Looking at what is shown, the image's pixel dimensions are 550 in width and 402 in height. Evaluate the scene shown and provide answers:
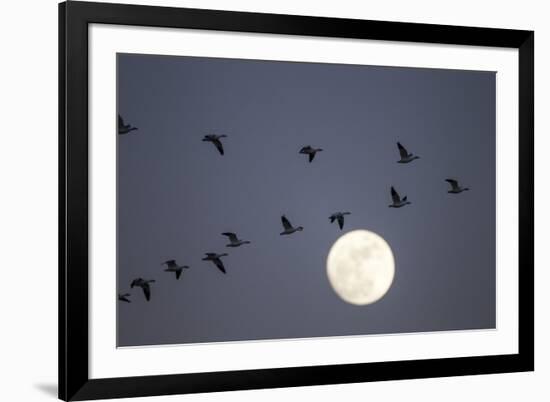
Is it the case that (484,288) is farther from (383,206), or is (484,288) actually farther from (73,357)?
(73,357)

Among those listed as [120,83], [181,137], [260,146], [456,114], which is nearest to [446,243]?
[456,114]

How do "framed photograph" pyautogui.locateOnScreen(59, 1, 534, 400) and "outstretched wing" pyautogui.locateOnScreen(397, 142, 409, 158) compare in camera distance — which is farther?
"outstretched wing" pyautogui.locateOnScreen(397, 142, 409, 158)

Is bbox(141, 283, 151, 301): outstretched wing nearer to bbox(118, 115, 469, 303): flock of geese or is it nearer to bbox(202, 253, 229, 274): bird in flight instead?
bbox(118, 115, 469, 303): flock of geese

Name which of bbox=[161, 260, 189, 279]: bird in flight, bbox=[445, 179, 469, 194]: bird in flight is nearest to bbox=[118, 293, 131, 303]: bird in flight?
bbox=[161, 260, 189, 279]: bird in flight

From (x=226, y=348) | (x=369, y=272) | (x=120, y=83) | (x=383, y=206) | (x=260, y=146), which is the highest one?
(x=120, y=83)

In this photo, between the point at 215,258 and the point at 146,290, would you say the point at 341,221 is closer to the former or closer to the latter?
the point at 215,258

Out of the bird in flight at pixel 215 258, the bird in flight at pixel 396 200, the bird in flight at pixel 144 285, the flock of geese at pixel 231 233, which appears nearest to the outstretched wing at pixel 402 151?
the flock of geese at pixel 231 233

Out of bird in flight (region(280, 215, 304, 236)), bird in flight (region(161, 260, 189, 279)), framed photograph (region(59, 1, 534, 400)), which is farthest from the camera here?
bird in flight (region(280, 215, 304, 236))
